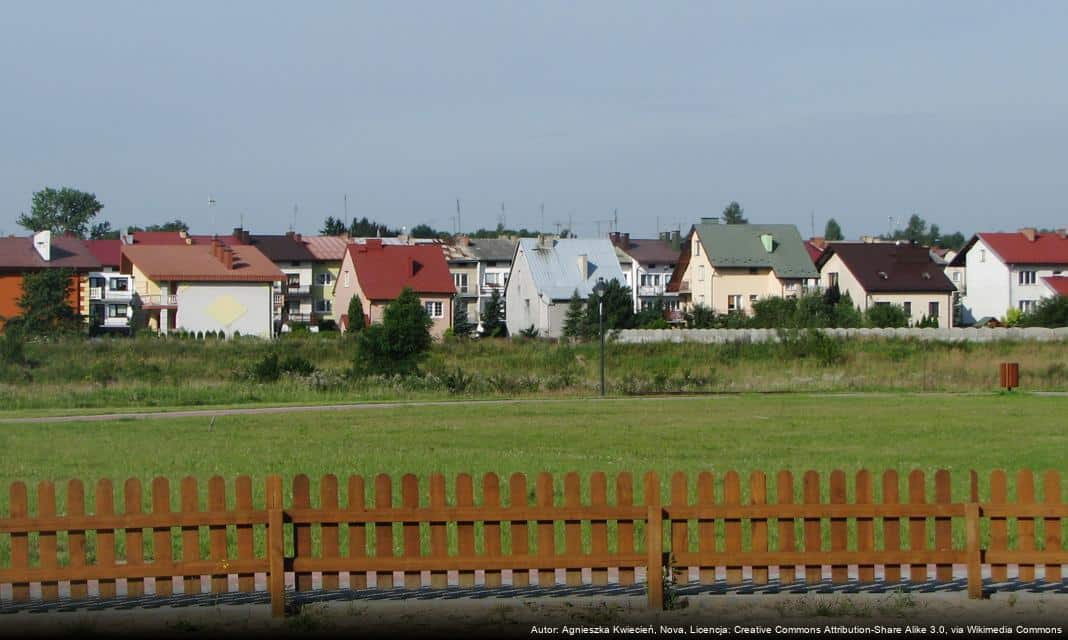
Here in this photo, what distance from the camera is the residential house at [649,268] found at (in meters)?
109

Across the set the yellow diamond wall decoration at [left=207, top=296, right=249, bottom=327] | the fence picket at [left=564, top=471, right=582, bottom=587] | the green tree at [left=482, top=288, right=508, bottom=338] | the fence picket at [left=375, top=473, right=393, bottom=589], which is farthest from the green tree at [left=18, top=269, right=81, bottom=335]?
the fence picket at [left=564, top=471, right=582, bottom=587]

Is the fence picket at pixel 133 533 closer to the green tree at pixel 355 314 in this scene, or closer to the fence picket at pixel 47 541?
the fence picket at pixel 47 541

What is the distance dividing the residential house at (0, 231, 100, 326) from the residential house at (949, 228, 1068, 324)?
68.5 m

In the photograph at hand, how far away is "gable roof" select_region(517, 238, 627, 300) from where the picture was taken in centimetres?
9462

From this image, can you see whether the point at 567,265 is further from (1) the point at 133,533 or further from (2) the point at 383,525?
(1) the point at 133,533

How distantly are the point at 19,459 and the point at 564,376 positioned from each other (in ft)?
95.1

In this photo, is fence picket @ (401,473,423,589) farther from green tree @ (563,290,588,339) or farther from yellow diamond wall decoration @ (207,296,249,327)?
yellow diamond wall decoration @ (207,296,249,327)

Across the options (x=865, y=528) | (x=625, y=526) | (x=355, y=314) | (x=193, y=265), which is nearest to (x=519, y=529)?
(x=625, y=526)

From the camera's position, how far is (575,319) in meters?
84.9

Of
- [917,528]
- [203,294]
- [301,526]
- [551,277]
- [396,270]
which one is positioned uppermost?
[396,270]

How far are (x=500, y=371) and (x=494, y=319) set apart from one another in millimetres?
47304

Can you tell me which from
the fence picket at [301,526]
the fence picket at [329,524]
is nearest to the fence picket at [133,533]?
the fence picket at [301,526]

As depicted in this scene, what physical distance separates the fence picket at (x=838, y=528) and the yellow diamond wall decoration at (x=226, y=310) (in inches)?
3158

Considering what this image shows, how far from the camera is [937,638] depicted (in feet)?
31.1
